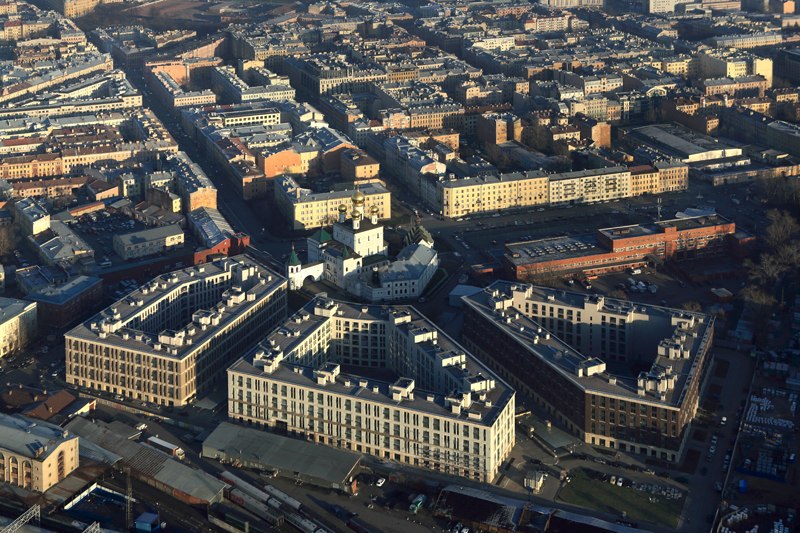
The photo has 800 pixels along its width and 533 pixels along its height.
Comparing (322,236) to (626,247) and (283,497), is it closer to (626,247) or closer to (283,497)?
(626,247)

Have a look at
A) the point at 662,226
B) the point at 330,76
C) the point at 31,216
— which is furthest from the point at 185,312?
the point at 330,76

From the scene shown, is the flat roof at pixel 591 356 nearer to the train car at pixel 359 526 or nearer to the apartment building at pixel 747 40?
the train car at pixel 359 526

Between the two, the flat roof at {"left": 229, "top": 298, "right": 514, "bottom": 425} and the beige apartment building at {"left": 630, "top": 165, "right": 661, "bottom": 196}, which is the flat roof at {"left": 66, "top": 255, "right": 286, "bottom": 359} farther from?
Answer: the beige apartment building at {"left": 630, "top": 165, "right": 661, "bottom": 196}

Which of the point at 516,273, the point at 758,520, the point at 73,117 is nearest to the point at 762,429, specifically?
the point at 758,520

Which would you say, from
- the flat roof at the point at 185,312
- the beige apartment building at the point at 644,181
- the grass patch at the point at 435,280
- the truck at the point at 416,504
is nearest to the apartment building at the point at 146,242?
the flat roof at the point at 185,312

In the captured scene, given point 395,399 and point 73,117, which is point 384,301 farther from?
point 73,117
